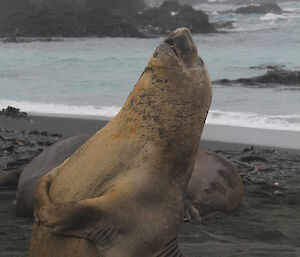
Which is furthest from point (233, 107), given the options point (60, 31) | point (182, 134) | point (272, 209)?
point (60, 31)

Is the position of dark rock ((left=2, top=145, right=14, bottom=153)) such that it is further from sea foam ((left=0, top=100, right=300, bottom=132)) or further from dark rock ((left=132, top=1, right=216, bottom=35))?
dark rock ((left=132, top=1, right=216, bottom=35))

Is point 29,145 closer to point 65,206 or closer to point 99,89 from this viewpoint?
point 65,206

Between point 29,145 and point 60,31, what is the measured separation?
34.6m

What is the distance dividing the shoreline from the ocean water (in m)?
0.60

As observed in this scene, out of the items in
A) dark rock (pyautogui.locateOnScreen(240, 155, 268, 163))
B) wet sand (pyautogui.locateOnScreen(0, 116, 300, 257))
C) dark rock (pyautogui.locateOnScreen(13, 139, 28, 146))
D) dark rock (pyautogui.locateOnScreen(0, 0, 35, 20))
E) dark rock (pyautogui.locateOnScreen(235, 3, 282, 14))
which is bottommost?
wet sand (pyautogui.locateOnScreen(0, 116, 300, 257))

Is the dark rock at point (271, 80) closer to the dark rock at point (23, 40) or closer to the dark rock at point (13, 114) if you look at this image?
the dark rock at point (13, 114)

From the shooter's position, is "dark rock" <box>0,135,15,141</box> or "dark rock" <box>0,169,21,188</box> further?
"dark rock" <box>0,135,15,141</box>

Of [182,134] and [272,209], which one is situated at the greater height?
[182,134]

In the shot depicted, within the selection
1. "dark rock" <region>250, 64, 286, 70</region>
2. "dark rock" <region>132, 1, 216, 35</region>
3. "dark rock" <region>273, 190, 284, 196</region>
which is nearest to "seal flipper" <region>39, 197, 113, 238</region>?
"dark rock" <region>273, 190, 284, 196</region>

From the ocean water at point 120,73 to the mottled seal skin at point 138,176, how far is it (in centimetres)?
892

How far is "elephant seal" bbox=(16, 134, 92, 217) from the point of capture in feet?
18.0

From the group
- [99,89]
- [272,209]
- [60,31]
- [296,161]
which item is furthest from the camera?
[60,31]

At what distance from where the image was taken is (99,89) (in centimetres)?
1783

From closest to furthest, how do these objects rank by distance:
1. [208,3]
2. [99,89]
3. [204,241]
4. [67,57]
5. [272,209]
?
[204,241] → [272,209] → [99,89] → [67,57] → [208,3]
